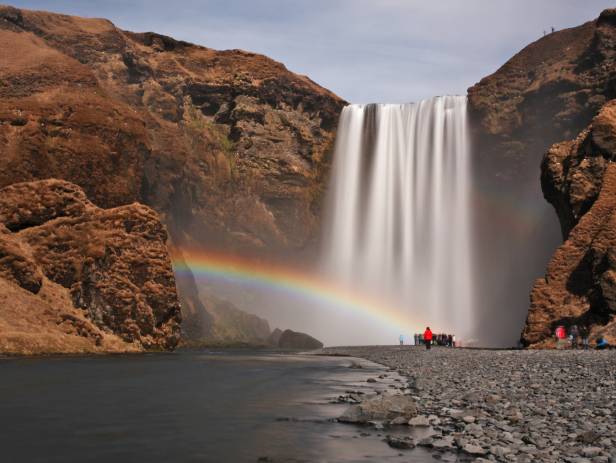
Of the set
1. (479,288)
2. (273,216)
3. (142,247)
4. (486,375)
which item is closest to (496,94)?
(479,288)

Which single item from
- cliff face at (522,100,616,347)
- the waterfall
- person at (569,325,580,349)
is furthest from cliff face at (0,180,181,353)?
the waterfall

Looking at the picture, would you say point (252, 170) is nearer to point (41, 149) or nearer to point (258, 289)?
point (258, 289)

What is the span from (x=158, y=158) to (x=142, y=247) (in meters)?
36.4

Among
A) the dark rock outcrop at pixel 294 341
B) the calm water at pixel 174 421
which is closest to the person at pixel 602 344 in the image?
the calm water at pixel 174 421

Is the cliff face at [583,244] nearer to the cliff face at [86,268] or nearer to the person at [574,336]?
the person at [574,336]

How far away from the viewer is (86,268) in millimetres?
43562

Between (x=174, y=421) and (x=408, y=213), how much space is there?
78662 millimetres

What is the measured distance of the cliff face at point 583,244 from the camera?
34312 millimetres

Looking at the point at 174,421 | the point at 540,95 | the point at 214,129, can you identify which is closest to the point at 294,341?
the point at 214,129

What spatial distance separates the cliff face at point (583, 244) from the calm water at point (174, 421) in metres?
18.9

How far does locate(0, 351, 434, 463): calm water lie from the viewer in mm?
9531

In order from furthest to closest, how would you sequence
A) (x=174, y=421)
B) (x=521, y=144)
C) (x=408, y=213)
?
(x=408, y=213) → (x=521, y=144) → (x=174, y=421)

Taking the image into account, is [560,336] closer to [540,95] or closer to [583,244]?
[583,244]

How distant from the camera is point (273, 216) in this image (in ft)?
311
